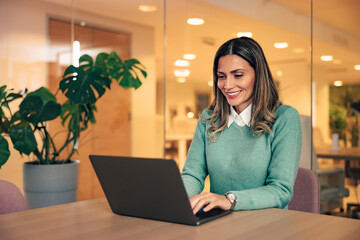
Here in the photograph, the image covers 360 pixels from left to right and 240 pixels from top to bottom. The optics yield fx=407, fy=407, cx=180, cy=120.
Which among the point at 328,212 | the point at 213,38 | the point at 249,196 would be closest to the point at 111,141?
the point at 213,38

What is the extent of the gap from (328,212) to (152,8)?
9.08ft

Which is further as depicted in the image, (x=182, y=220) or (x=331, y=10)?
(x=331, y=10)

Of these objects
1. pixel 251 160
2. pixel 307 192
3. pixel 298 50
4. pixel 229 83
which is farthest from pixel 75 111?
pixel 307 192

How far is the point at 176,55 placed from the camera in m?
4.35

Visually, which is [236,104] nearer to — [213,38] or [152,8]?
[213,38]

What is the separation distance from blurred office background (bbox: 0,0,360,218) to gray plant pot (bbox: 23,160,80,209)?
72 centimetres

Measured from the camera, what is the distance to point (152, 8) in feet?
14.8

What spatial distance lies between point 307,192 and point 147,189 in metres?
0.85

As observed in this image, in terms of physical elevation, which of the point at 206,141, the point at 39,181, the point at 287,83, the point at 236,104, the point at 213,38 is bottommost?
the point at 39,181

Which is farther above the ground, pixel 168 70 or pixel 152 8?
pixel 152 8

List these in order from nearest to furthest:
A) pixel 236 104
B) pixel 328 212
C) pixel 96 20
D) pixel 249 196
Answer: pixel 249 196, pixel 236 104, pixel 328 212, pixel 96 20

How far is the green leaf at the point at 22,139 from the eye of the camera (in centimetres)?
321

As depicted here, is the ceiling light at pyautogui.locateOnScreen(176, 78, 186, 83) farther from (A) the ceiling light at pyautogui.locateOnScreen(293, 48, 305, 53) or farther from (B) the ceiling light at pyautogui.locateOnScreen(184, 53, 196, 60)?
(A) the ceiling light at pyautogui.locateOnScreen(293, 48, 305, 53)

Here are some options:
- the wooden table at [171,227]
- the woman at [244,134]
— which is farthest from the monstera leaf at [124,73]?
the wooden table at [171,227]
